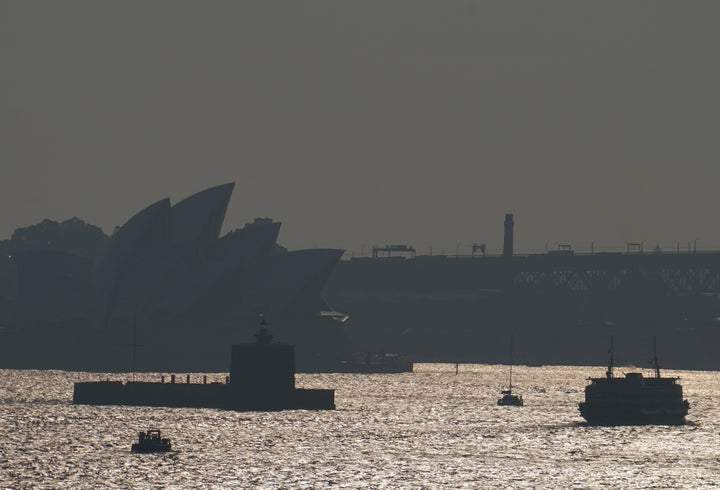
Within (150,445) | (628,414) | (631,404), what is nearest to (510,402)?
(628,414)

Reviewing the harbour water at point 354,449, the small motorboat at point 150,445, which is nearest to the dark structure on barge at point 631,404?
the harbour water at point 354,449

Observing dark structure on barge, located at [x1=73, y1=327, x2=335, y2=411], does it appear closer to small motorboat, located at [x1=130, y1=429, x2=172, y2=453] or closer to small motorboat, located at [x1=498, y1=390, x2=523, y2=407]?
small motorboat, located at [x1=498, y1=390, x2=523, y2=407]

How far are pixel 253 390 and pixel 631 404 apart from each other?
3127cm

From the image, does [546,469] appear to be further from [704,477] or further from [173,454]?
[173,454]

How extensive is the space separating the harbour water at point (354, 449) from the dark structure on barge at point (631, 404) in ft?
3.47

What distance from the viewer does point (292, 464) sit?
354 ft

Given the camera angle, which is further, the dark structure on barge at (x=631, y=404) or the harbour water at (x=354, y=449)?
the dark structure on barge at (x=631, y=404)

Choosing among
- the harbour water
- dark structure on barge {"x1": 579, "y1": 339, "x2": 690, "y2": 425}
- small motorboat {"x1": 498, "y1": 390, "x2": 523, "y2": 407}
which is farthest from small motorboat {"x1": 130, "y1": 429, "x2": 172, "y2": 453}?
small motorboat {"x1": 498, "y1": 390, "x2": 523, "y2": 407}

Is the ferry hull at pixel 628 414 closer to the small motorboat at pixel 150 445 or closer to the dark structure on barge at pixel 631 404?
the dark structure on barge at pixel 631 404

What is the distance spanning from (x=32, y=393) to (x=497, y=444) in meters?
69.3

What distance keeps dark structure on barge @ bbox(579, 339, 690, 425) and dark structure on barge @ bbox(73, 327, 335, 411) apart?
2395cm

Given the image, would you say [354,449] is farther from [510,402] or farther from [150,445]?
[510,402]

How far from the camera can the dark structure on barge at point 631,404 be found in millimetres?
140000

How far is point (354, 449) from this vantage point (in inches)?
4636
